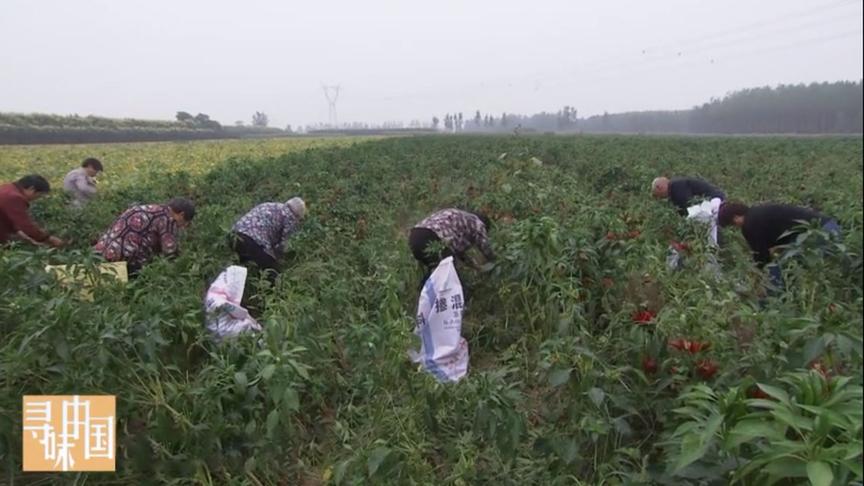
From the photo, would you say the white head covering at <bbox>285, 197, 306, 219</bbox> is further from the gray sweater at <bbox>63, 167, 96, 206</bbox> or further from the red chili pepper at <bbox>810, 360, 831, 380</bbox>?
the red chili pepper at <bbox>810, 360, 831, 380</bbox>

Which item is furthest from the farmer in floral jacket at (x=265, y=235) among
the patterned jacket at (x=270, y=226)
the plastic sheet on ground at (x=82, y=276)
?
the plastic sheet on ground at (x=82, y=276)

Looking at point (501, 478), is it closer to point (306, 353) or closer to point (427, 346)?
point (306, 353)

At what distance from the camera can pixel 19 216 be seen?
15.8ft

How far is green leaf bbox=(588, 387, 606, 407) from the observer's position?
2.04 meters

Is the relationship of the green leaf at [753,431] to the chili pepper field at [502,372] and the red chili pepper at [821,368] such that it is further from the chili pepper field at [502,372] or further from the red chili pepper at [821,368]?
the red chili pepper at [821,368]

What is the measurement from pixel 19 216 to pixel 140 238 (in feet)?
4.66

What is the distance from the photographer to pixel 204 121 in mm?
50875

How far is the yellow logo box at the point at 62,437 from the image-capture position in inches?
88.4

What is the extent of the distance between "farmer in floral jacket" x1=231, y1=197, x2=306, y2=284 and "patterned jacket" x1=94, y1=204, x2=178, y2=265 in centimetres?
47

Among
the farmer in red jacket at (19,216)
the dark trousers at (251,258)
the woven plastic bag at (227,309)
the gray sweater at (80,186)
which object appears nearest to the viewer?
the woven plastic bag at (227,309)

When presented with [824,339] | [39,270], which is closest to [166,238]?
[39,270]

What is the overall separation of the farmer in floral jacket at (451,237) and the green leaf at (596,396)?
7.15 ft

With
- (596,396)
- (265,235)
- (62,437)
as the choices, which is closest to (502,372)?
(596,396)

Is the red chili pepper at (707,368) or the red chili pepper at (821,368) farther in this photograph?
the red chili pepper at (707,368)
